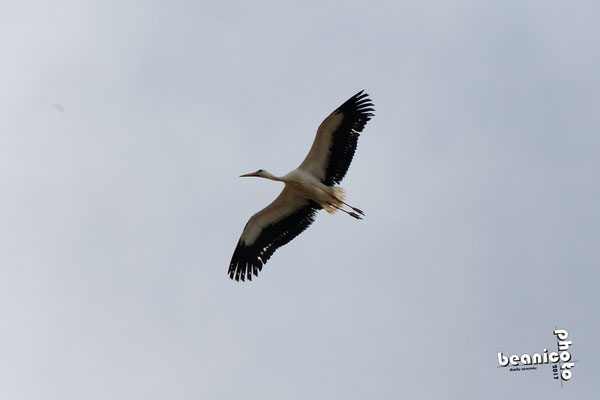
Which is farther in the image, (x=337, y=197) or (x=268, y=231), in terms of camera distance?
(x=268, y=231)

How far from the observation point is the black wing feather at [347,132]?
63.1 feet

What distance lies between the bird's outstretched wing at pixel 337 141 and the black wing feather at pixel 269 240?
3.33ft

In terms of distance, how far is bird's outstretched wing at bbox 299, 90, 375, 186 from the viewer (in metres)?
19.2

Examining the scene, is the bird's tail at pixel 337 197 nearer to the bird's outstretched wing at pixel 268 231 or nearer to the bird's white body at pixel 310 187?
the bird's white body at pixel 310 187

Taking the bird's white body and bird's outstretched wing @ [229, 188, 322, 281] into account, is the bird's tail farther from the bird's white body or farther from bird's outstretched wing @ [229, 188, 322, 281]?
bird's outstretched wing @ [229, 188, 322, 281]

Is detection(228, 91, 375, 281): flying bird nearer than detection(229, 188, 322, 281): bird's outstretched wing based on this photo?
Yes

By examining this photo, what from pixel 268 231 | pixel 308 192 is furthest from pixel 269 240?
pixel 308 192

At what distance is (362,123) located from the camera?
19312 millimetres

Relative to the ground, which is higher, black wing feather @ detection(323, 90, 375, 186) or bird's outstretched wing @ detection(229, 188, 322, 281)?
black wing feather @ detection(323, 90, 375, 186)

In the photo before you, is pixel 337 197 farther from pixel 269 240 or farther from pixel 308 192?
pixel 269 240

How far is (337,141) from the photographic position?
63.7ft

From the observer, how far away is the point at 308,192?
1967 cm

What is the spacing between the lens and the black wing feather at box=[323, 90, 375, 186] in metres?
19.2

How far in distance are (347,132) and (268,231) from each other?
3.02m
